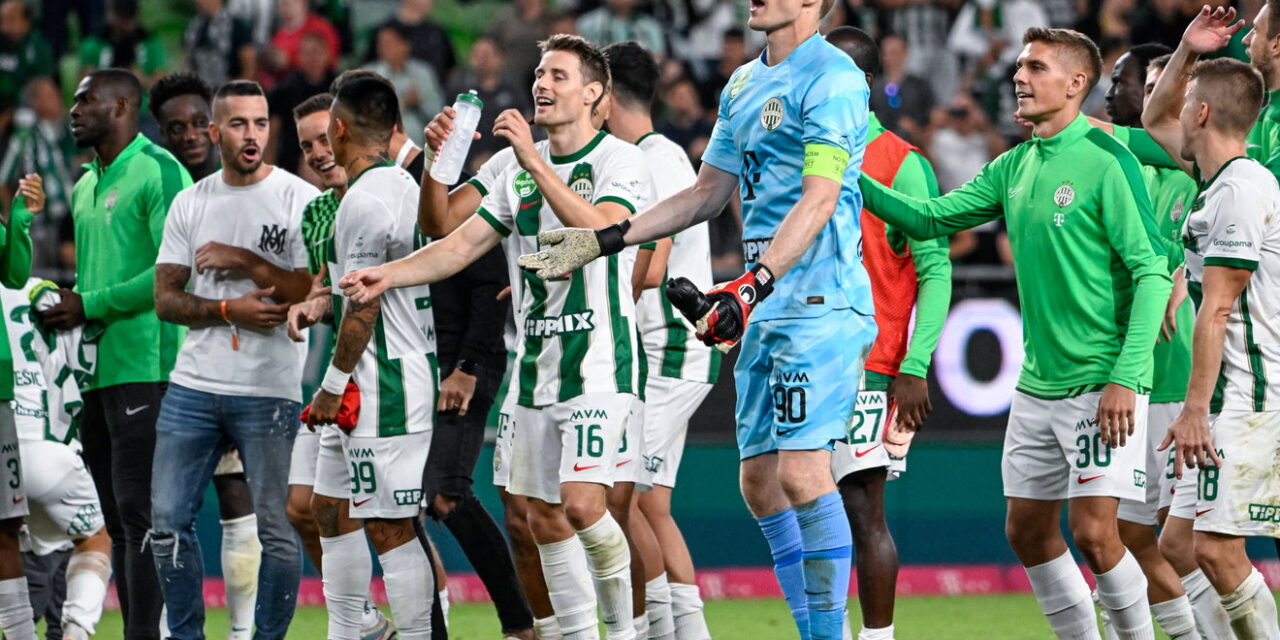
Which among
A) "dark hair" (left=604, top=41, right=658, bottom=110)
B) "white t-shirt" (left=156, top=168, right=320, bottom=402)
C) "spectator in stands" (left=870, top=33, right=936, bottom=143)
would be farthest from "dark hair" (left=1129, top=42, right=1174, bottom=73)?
"spectator in stands" (left=870, top=33, right=936, bottom=143)

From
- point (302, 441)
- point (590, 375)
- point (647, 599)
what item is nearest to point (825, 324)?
point (590, 375)

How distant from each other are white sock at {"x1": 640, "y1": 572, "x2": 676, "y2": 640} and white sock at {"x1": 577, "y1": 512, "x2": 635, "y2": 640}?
0.93m

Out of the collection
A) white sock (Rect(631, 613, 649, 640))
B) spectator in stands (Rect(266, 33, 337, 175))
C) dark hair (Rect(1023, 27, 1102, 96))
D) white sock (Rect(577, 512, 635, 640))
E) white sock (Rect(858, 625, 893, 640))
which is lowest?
white sock (Rect(631, 613, 649, 640))

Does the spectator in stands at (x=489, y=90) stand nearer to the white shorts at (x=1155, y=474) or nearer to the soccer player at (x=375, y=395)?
the soccer player at (x=375, y=395)

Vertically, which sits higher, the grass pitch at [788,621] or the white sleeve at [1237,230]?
the white sleeve at [1237,230]

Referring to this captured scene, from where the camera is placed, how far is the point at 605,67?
21.5 ft

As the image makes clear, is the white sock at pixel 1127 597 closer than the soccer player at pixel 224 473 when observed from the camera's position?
Yes

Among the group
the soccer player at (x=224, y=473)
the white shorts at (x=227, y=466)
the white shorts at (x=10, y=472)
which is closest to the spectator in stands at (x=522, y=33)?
the soccer player at (x=224, y=473)

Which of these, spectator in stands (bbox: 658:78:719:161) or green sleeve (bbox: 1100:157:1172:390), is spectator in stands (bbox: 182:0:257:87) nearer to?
spectator in stands (bbox: 658:78:719:161)

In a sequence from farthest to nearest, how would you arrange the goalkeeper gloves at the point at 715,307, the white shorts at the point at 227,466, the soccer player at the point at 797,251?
1. the white shorts at the point at 227,466
2. the soccer player at the point at 797,251
3. the goalkeeper gloves at the point at 715,307

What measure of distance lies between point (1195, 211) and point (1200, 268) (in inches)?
12.4

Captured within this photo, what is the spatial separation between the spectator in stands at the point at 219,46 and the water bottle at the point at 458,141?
8593mm

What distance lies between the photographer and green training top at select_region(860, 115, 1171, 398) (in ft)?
19.5

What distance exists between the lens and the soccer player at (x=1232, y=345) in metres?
5.81
